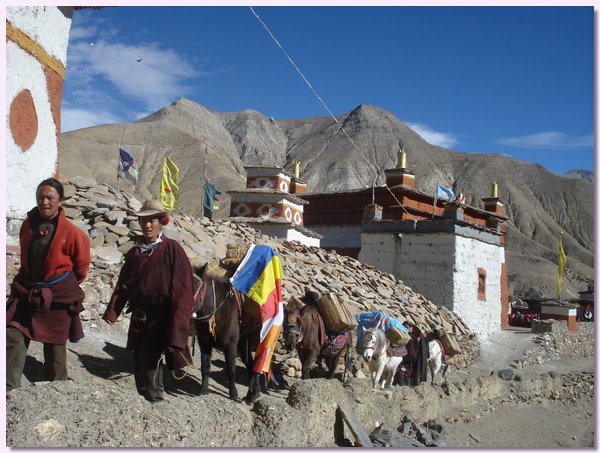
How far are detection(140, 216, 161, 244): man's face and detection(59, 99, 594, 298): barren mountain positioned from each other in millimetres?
51463

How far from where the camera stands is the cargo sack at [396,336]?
29.6 feet

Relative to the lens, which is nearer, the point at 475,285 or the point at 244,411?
the point at 244,411

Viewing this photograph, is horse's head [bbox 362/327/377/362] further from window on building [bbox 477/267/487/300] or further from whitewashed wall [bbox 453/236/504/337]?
window on building [bbox 477/267/487/300]

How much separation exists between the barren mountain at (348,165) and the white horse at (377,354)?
46.3m

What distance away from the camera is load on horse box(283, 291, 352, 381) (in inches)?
292

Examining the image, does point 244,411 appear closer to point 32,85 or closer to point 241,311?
point 241,311

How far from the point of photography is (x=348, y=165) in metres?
99.6

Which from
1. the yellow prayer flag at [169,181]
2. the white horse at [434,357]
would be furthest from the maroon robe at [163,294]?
the yellow prayer flag at [169,181]

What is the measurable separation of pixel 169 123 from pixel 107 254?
312 feet

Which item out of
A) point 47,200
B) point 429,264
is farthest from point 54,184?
point 429,264

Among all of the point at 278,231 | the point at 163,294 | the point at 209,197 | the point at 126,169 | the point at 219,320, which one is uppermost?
the point at 209,197

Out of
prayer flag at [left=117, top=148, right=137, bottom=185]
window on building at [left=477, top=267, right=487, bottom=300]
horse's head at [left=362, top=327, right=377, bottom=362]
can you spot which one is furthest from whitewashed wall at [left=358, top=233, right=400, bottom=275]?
horse's head at [left=362, top=327, right=377, bottom=362]

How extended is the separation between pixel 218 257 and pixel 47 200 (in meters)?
6.36

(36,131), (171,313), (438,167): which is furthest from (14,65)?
(438,167)
